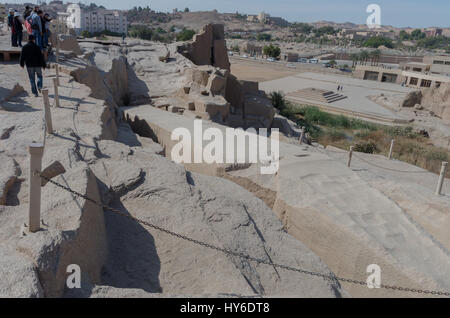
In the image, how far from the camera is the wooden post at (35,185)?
2.79 metres

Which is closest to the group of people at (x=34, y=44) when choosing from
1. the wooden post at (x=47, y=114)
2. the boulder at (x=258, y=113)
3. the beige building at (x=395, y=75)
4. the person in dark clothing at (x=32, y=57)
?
the person in dark clothing at (x=32, y=57)

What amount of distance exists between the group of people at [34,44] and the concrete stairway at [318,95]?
22.4 metres

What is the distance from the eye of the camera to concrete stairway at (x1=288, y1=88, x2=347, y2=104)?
1158 inches

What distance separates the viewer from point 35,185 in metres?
2.85

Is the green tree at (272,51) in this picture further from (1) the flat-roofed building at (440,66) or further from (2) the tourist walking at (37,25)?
(2) the tourist walking at (37,25)

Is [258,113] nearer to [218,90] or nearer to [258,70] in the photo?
[218,90]

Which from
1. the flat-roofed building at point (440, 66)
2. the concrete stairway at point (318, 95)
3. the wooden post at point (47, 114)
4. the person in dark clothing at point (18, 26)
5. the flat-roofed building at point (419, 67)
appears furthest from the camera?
the flat-roofed building at point (419, 67)

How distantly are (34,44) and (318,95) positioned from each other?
2566 centimetres

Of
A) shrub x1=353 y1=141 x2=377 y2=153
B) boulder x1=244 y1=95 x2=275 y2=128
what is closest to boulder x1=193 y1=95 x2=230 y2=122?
boulder x1=244 y1=95 x2=275 y2=128

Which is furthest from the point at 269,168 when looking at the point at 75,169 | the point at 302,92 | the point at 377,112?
the point at 302,92

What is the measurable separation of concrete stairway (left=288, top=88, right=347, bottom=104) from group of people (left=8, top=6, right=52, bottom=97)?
73.6 ft

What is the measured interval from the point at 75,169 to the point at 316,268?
289 cm

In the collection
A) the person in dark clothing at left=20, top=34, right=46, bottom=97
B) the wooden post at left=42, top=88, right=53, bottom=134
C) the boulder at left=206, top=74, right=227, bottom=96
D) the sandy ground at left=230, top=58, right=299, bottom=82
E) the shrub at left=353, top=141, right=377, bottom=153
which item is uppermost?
the person in dark clothing at left=20, top=34, right=46, bottom=97

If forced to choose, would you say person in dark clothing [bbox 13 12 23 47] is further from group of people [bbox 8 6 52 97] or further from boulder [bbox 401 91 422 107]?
boulder [bbox 401 91 422 107]
